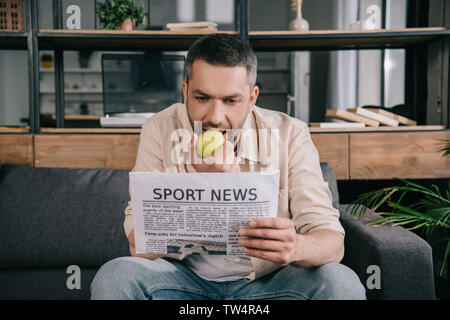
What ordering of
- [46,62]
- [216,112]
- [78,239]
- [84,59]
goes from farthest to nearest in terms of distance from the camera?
[84,59]
[46,62]
[78,239]
[216,112]

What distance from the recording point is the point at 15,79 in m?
5.47

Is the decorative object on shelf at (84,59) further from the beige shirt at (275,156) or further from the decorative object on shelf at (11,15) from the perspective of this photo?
the beige shirt at (275,156)

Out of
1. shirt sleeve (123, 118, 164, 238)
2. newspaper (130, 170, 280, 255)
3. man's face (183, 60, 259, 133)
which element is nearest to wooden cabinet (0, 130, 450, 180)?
shirt sleeve (123, 118, 164, 238)

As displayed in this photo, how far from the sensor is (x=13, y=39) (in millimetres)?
1896

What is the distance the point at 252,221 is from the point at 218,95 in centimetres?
42

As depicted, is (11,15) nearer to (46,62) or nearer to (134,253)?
(134,253)

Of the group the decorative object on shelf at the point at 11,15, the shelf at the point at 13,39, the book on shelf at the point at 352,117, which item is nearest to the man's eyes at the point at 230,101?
the book on shelf at the point at 352,117

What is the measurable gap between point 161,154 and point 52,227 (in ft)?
1.89

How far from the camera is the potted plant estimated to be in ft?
4.45

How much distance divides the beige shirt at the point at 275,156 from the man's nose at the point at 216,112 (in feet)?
0.45

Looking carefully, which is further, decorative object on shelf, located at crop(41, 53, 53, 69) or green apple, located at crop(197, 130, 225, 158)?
decorative object on shelf, located at crop(41, 53, 53, 69)

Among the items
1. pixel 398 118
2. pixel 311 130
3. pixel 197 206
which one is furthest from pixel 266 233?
pixel 398 118

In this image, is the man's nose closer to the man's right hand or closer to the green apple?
the green apple

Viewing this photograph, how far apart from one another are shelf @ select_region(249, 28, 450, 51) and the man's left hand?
1.25 meters
